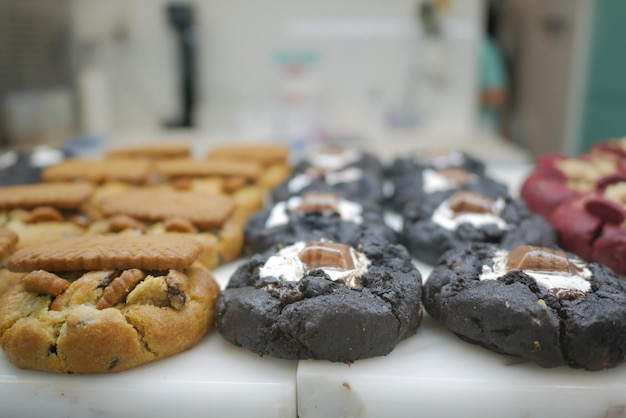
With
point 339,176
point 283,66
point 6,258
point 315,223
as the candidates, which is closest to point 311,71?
point 283,66

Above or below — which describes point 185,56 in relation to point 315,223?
above

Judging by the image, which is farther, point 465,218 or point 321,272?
point 465,218

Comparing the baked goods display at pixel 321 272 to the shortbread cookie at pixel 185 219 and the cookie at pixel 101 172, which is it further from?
the cookie at pixel 101 172

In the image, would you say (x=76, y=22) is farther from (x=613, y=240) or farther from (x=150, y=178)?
(x=613, y=240)

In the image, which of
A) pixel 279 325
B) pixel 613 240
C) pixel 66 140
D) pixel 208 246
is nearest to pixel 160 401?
pixel 279 325

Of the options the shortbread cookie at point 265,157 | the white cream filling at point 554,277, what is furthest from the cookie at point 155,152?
the white cream filling at point 554,277

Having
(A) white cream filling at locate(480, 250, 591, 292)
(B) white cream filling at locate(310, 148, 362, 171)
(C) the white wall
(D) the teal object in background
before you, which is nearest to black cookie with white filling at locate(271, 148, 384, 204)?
(B) white cream filling at locate(310, 148, 362, 171)

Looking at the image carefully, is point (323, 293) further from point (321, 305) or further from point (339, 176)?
point (339, 176)
